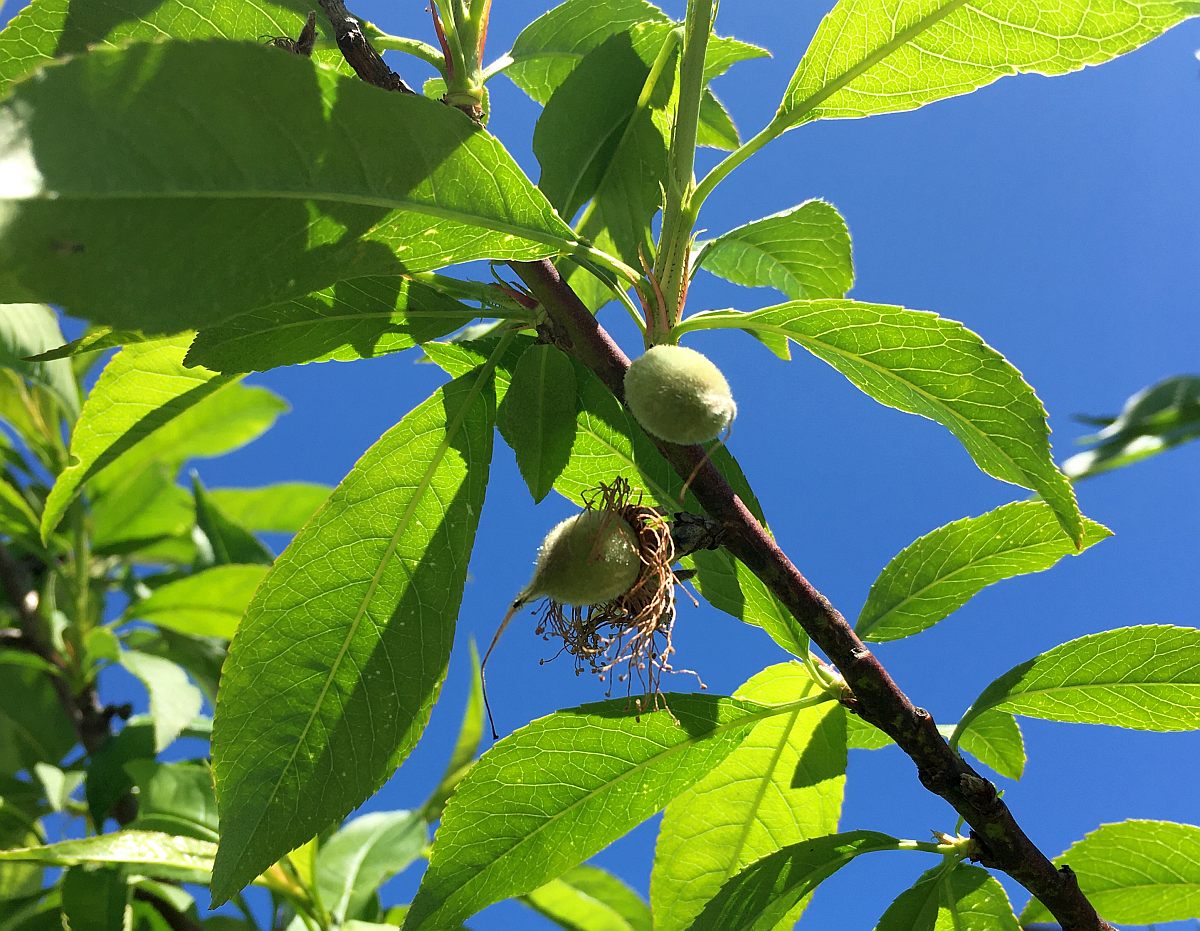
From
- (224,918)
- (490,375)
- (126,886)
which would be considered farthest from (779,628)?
(224,918)

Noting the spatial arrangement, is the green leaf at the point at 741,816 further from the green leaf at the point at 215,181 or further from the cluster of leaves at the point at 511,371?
the green leaf at the point at 215,181

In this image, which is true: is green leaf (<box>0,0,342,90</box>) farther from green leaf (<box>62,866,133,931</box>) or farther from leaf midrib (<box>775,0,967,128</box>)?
green leaf (<box>62,866,133,931</box>)

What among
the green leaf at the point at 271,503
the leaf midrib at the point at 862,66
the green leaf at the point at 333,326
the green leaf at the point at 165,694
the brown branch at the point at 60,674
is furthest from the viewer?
the green leaf at the point at 271,503

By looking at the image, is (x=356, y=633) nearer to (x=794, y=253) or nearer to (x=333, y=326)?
(x=333, y=326)

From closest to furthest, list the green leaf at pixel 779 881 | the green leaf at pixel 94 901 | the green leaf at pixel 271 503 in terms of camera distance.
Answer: the green leaf at pixel 779 881
the green leaf at pixel 94 901
the green leaf at pixel 271 503

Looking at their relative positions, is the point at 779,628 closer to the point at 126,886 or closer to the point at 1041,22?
the point at 1041,22

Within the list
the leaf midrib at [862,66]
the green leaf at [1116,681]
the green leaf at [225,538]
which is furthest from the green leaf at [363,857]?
the leaf midrib at [862,66]

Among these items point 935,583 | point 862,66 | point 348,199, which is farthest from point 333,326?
point 935,583
